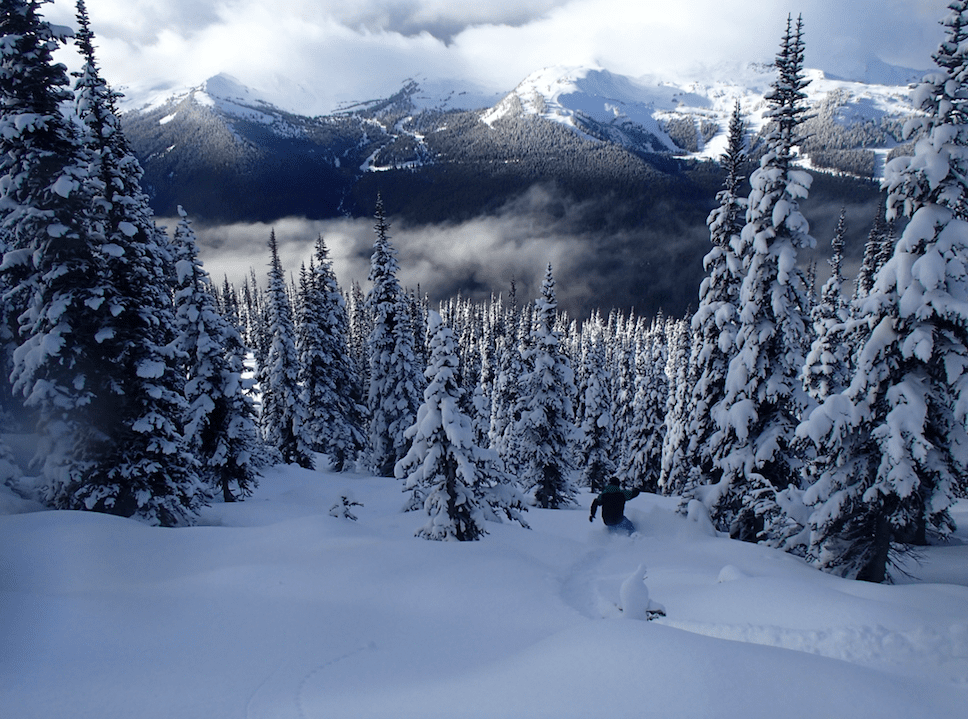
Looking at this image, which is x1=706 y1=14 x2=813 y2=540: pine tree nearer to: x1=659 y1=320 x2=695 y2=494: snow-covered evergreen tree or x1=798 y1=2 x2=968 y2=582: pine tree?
x1=798 y1=2 x2=968 y2=582: pine tree

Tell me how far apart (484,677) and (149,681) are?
3502 mm

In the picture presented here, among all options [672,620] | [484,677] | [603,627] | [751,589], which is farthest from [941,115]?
[484,677]

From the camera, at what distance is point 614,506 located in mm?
15320

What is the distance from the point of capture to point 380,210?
30.7 m

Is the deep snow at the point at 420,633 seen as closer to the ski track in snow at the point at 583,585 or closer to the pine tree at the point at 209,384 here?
the ski track in snow at the point at 583,585

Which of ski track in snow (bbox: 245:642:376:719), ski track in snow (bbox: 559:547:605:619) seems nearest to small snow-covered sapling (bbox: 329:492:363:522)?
ski track in snow (bbox: 559:547:605:619)

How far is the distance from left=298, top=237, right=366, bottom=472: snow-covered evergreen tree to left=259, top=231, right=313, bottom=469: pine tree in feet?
2.25

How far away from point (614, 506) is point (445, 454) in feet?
20.5

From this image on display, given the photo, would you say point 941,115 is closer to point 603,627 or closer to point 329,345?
point 603,627

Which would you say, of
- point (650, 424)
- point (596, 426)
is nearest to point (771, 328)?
point (596, 426)

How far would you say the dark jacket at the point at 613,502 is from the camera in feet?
49.8

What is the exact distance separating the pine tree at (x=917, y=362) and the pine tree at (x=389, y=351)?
76.4ft

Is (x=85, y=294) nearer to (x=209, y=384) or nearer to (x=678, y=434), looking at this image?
(x=209, y=384)

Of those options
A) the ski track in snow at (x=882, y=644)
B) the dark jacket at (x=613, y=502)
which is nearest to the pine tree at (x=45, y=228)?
the dark jacket at (x=613, y=502)
